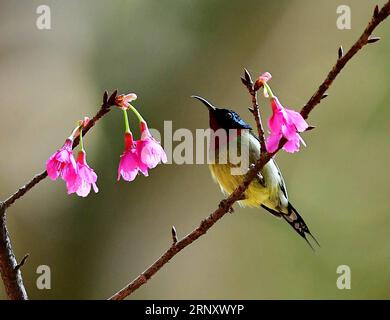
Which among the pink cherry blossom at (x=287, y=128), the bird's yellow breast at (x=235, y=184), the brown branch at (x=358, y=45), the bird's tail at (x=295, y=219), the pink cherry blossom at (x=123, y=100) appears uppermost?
the brown branch at (x=358, y=45)

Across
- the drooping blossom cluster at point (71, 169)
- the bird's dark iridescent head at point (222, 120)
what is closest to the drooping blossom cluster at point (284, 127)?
the drooping blossom cluster at point (71, 169)

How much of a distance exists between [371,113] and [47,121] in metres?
2.74

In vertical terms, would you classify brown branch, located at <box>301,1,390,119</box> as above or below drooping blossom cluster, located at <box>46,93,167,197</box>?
above

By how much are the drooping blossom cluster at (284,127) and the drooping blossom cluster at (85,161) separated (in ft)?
0.98

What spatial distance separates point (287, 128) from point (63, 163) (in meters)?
0.54

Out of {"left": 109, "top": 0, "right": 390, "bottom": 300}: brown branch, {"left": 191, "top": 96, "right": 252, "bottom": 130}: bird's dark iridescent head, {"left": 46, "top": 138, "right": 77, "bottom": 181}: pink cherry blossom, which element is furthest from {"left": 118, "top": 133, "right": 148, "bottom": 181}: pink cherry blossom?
{"left": 191, "top": 96, "right": 252, "bottom": 130}: bird's dark iridescent head

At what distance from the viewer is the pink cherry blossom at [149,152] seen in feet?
4.99

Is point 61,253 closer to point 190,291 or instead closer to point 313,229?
point 190,291

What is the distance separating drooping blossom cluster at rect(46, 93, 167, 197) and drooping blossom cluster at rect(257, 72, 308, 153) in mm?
298

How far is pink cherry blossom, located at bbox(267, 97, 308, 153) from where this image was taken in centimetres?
136

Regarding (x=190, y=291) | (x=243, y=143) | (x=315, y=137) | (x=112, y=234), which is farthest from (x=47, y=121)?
(x=243, y=143)

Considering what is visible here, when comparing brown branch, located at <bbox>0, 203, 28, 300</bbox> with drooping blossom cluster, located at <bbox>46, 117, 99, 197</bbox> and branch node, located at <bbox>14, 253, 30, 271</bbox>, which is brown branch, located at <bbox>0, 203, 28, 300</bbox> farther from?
drooping blossom cluster, located at <bbox>46, 117, 99, 197</bbox>

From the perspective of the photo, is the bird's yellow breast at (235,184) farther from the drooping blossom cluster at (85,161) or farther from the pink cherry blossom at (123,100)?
the pink cherry blossom at (123,100)

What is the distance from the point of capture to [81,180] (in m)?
1.51
